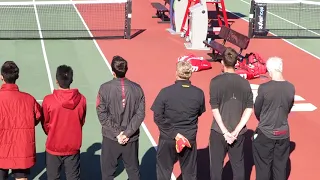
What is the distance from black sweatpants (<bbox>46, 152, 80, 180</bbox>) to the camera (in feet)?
23.4

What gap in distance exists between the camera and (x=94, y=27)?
69.4ft

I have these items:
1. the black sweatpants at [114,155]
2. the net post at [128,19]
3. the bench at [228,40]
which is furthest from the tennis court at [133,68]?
the black sweatpants at [114,155]

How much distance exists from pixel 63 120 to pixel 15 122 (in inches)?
23.1

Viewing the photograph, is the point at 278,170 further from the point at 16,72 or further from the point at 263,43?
the point at 263,43

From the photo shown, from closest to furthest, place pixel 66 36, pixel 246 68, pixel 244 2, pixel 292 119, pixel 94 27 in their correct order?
1. pixel 292 119
2. pixel 246 68
3. pixel 66 36
4. pixel 94 27
5. pixel 244 2

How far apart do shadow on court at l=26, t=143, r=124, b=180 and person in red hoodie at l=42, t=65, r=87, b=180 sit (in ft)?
4.72

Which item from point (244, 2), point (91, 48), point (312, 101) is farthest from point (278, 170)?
point (244, 2)

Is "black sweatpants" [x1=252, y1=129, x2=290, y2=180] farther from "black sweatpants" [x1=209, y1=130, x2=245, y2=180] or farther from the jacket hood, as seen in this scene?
the jacket hood

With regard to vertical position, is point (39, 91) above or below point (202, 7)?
below

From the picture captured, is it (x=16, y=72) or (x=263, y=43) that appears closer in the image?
(x=16, y=72)

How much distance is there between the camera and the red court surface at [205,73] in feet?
32.5

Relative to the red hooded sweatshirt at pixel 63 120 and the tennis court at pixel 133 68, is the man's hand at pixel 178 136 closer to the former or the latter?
the red hooded sweatshirt at pixel 63 120

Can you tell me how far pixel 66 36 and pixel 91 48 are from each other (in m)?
1.79

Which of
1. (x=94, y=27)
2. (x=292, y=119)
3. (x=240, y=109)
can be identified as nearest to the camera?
(x=240, y=109)
